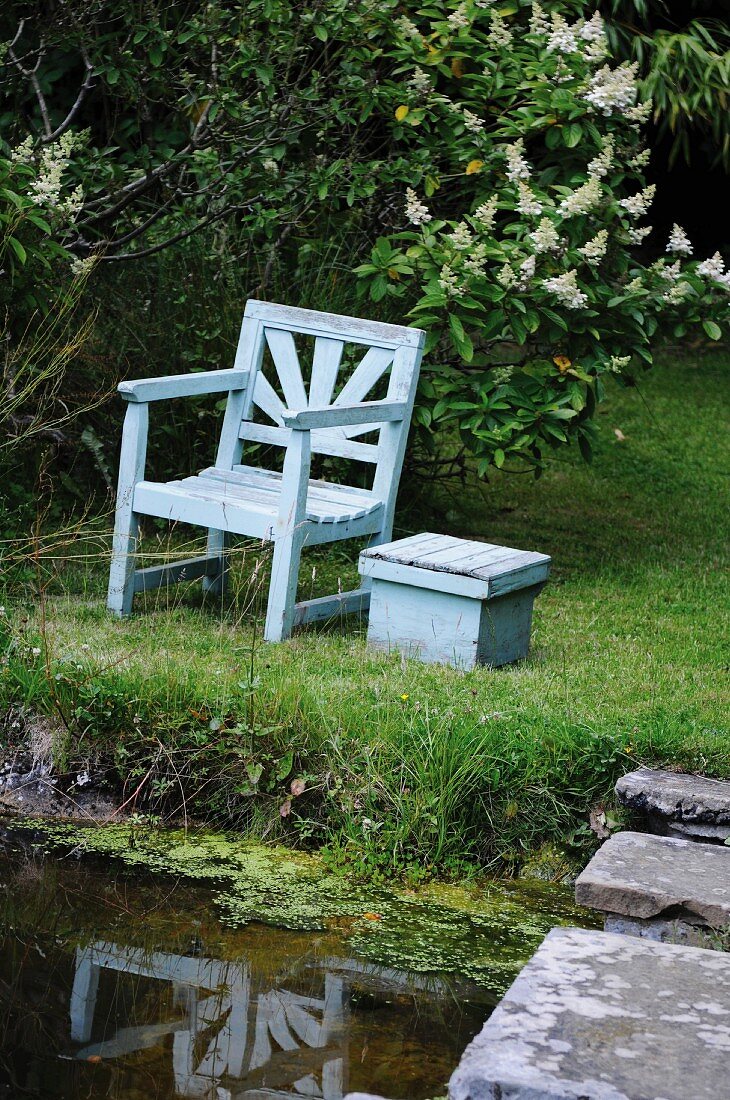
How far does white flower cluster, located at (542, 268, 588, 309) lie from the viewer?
5180mm

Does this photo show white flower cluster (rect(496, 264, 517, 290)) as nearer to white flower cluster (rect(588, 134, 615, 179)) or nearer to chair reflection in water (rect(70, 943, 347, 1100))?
white flower cluster (rect(588, 134, 615, 179))

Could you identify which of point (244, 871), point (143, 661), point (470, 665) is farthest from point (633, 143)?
point (244, 871)

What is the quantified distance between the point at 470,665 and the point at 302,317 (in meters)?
1.68

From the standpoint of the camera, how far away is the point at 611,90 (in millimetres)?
5480

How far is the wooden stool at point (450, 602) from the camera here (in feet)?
14.1

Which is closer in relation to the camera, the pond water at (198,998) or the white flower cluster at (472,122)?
the pond water at (198,998)

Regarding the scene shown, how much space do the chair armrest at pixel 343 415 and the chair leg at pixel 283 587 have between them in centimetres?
37

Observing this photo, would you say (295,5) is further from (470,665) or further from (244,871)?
(244,871)

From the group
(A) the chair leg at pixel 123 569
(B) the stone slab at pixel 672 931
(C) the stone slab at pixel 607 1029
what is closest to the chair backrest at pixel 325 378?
(A) the chair leg at pixel 123 569

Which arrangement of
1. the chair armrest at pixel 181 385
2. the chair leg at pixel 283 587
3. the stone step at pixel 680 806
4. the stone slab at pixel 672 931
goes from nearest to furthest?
1. the stone slab at pixel 672 931
2. the stone step at pixel 680 806
3. the chair leg at pixel 283 587
4. the chair armrest at pixel 181 385

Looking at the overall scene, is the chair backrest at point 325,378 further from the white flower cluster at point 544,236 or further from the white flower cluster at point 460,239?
the white flower cluster at point 544,236

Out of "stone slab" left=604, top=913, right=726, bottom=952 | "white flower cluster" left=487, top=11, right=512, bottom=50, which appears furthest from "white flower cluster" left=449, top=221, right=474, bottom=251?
"stone slab" left=604, top=913, right=726, bottom=952

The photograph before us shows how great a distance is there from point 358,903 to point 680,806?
33.0 inches

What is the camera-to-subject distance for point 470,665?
14.3 ft
